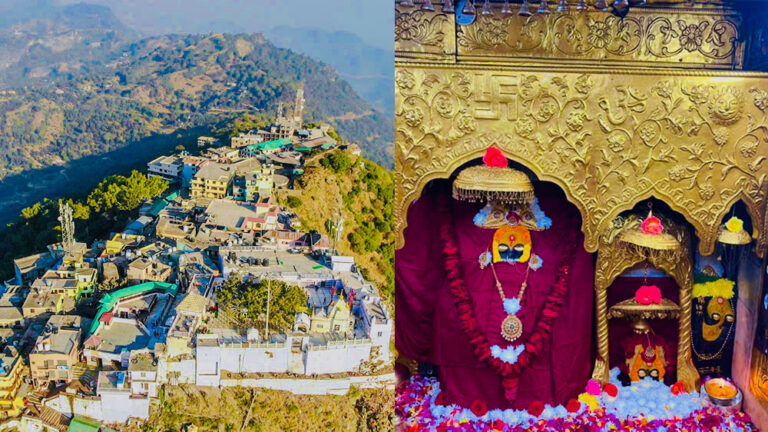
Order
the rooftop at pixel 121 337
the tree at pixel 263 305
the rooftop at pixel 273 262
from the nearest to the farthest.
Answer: the tree at pixel 263 305
the rooftop at pixel 121 337
the rooftop at pixel 273 262

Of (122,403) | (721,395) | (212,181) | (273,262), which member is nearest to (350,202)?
(212,181)

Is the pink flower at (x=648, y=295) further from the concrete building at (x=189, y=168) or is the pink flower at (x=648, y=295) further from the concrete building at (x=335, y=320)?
the concrete building at (x=189, y=168)

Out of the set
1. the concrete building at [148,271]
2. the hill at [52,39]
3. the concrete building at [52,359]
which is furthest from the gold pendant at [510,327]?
the hill at [52,39]

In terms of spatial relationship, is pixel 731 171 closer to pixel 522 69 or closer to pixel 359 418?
pixel 522 69

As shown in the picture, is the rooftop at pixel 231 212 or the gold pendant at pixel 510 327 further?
the rooftop at pixel 231 212

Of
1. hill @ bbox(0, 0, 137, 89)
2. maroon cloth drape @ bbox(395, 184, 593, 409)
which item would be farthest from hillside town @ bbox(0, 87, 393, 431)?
hill @ bbox(0, 0, 137, 89)

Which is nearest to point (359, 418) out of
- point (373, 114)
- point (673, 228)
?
point (673, 228)

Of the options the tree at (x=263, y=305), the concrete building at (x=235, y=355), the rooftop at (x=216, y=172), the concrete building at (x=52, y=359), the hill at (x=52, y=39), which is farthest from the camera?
the hill at (x=52, y=39)
